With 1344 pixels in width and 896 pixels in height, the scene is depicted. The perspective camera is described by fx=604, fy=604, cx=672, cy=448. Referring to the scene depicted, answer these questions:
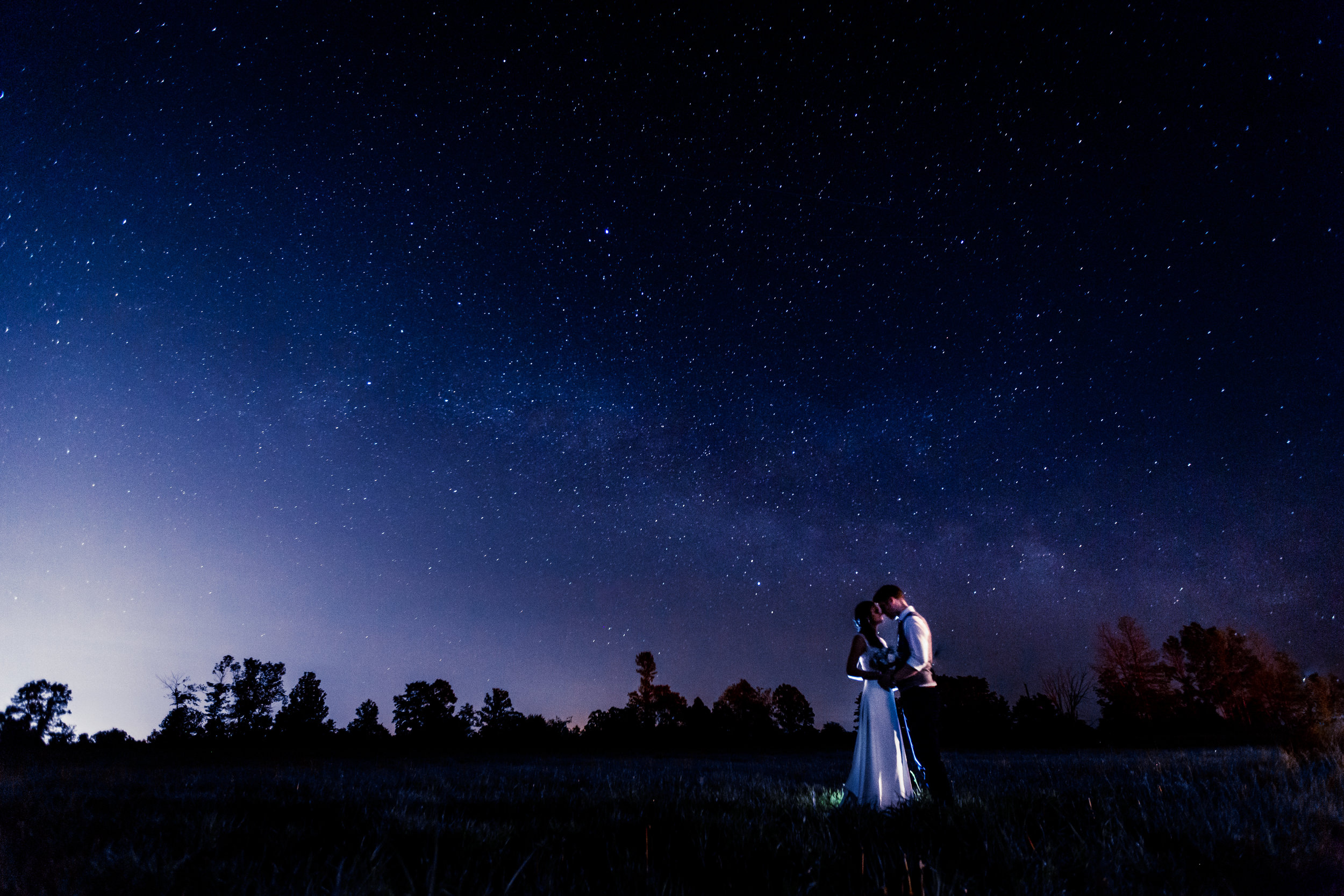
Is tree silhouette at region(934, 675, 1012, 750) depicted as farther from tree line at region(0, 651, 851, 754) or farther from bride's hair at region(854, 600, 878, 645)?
bride's hair at region(854, 600, 878, 645)

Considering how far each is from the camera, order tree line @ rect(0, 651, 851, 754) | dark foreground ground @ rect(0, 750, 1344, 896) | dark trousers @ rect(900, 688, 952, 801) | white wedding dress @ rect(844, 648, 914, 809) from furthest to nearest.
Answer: tree line @ rect(0, 651, 851, 754) → white wedding dress @ rect(844, 648, 914, 809) → dark trousers @ rect(900, 688, 952, 801) → dark foreground ground @ rect(0, 750, 1344, 896)

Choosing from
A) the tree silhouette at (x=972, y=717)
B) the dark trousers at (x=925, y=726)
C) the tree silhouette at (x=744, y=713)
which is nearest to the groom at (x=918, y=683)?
the dark trousers at (x=925, y=726)

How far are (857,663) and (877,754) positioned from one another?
2.98 feet

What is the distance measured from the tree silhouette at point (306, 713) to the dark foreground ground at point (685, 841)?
39.2 m

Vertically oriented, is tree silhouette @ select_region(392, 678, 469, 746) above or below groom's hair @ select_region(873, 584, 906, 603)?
below

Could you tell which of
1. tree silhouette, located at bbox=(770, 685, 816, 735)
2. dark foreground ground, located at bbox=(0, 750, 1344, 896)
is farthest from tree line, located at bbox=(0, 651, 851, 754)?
dark foreground ground, located at bbox=(0, 750, 1344, 896)

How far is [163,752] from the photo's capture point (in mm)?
24750

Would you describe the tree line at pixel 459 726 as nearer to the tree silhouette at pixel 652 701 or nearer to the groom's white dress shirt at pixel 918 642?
the tree silhouette at pixel 652 701

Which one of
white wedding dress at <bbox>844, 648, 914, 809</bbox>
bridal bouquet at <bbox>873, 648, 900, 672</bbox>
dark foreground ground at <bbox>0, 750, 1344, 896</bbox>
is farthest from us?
bridal bouquet at <bbox>873, 648, 900, 672</bbox>

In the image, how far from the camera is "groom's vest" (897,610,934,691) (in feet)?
20.1

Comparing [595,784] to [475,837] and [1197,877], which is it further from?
[1197,877]

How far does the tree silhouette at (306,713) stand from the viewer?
1540 inches

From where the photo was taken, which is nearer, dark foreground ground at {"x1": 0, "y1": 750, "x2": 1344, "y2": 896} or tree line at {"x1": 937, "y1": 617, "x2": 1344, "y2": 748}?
dark foreground ground at {"x1": 0, "y1": 750, "x2": 1344, "y2": 896}

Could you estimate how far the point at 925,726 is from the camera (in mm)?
6070
